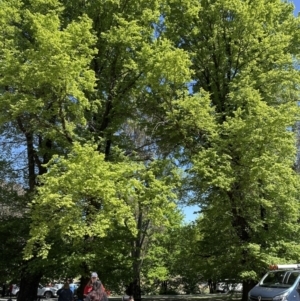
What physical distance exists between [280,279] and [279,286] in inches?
19.9

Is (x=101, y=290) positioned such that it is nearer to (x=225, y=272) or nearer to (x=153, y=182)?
(x=153, y=182)

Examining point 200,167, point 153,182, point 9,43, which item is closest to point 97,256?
point 153,182

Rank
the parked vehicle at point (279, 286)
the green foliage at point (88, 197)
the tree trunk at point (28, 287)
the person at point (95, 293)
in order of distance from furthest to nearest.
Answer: the tree trunk at point (28, 287) < the green foliage at point (88, 197) < the parked vehicle at point (279, 286) < the person at point (95, 293)

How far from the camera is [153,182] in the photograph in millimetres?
16438

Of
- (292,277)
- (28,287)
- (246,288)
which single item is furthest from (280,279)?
(28,287)

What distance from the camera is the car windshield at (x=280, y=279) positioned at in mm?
13823

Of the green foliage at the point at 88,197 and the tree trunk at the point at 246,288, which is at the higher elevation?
the green foliage at the point at 88,197

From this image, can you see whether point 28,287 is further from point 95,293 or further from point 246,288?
point 95,293

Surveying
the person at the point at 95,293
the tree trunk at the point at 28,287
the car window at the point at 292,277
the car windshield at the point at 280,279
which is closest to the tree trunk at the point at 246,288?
the car windshield at the point at 280,279

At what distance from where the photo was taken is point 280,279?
1430 cm

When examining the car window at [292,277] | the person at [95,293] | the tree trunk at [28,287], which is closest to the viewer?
the person at [95,293]

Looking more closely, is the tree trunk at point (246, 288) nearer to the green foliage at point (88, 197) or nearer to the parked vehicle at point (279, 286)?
the parked vehicle at point (279, 286)

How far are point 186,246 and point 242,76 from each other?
840 centimetres

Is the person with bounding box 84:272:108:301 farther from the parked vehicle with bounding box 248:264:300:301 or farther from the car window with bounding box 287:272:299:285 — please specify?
the car window with bounding box 287:272:299:285
